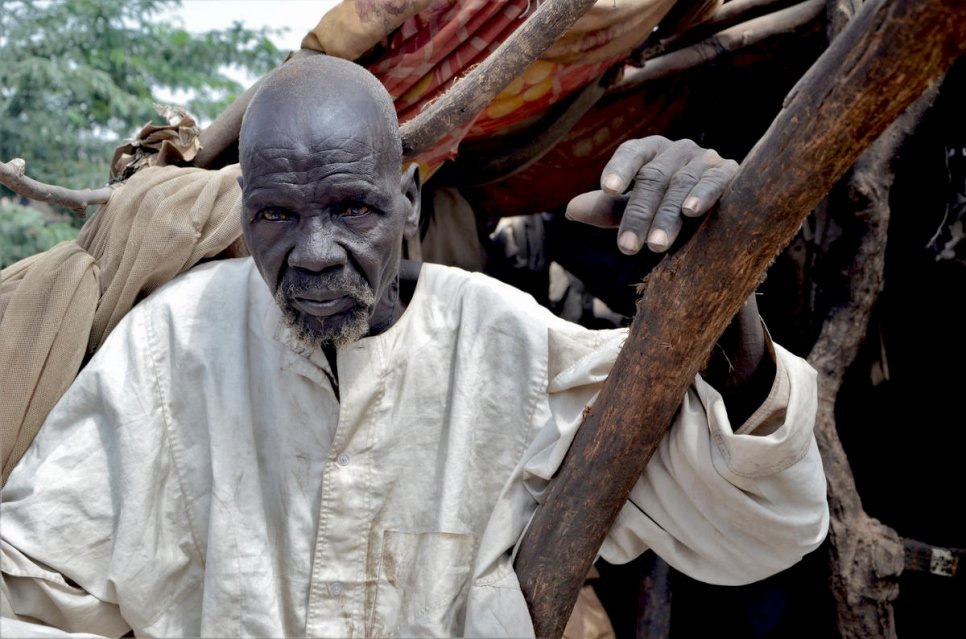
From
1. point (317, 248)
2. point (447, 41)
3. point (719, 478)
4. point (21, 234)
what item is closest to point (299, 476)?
point (317, 248)

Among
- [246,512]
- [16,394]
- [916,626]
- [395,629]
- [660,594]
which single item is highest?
[16,394]

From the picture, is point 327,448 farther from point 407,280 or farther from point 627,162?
point 627,162

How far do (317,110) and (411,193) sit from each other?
331 millimetres

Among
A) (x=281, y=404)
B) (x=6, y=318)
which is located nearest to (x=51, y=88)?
(x=6, y=318)

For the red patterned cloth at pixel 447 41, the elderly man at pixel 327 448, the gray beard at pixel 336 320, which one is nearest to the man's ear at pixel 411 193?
the elderly man at pixel 327 448

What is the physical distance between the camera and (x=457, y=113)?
233 cm

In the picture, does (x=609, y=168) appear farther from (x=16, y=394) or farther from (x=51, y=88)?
(x=51, y=88)

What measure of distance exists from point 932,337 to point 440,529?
2.00 meters

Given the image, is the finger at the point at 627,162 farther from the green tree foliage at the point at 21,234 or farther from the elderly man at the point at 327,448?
the green tree foliage at the point at 21,234

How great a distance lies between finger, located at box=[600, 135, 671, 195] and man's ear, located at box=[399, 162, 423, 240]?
69cm

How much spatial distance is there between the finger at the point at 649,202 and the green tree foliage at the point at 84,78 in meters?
5.74

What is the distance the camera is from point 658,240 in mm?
1430

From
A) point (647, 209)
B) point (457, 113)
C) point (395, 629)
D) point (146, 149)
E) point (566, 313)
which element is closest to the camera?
point (647, 209)

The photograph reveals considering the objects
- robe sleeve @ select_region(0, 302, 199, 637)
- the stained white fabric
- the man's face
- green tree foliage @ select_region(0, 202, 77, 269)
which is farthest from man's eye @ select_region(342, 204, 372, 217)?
green tree foliage @ select_region(0, 202, 77, 269)
